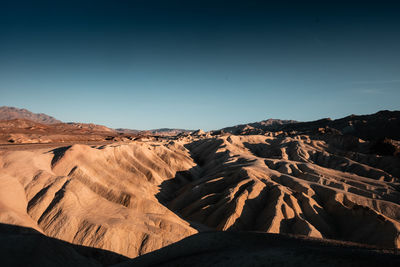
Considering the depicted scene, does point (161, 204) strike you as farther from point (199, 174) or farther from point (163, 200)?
point (199, 174)

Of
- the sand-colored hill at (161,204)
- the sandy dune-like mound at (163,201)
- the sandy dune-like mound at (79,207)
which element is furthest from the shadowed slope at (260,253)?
the sandy dune-like mound at (163,201)

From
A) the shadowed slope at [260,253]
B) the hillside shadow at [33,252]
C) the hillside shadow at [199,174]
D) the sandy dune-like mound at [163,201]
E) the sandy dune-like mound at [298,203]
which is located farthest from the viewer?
the hillside shadow at [199,174]

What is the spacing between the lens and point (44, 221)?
17.8 meters

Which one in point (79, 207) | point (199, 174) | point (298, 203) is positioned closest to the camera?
point (79, 207)

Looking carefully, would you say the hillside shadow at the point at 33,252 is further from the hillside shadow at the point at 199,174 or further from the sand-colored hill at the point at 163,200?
the hillside shadow at the point at 199,174

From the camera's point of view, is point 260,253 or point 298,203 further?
point 298,203

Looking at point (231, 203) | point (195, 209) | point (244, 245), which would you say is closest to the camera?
point (244, 245)

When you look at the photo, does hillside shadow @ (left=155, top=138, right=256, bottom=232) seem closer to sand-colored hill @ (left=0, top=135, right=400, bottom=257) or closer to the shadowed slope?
sand-colored hill @ (left=0, top=135, right=400, bottom=257)

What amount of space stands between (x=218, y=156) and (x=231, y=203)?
3272cm

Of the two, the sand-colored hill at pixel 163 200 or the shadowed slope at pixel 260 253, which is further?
the sand-colored hill at pixel 163 200

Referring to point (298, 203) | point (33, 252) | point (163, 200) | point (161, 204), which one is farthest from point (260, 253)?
point (163, 200)

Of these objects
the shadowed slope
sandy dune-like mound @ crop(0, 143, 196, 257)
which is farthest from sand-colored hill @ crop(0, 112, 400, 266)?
the shadowed slope

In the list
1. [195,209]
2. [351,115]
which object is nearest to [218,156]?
[195,209]

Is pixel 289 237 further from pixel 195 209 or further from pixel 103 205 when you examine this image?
pixel 195 209
